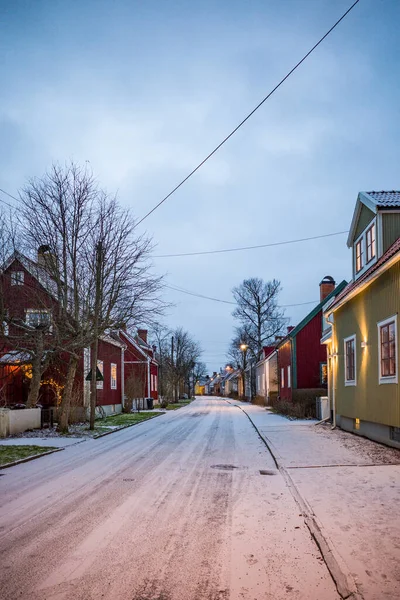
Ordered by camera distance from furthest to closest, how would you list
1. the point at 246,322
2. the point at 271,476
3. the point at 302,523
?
1. the point at 246,322
2. the point at 271,476
3. the point at 302,523

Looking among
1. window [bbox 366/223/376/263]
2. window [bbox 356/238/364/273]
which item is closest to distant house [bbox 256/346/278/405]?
window [bbox 356/238/364/273]

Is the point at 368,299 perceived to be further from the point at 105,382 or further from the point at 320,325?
the point at 105,382

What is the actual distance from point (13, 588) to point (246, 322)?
Answer: 165 feet

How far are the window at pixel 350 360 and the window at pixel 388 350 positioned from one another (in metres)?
2.82

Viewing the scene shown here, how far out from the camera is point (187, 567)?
4.68 meters

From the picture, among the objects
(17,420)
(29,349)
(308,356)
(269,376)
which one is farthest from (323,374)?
(17,420)

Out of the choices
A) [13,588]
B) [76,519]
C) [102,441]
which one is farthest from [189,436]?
[13,588]

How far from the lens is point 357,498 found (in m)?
7.27

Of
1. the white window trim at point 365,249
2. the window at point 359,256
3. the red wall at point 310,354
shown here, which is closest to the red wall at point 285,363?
the red wall at point 310,354

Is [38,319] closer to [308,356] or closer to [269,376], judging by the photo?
[308,356]

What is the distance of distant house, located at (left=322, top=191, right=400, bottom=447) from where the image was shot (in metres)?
12.1

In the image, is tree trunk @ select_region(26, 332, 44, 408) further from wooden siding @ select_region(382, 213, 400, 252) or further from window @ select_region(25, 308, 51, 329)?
wooden siding @ select_region(382, 213, 400, 252)

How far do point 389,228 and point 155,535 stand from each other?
37.7 ft

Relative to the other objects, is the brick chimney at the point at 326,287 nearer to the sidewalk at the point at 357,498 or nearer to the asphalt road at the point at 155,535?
the sidewalk at the point at 357,498
